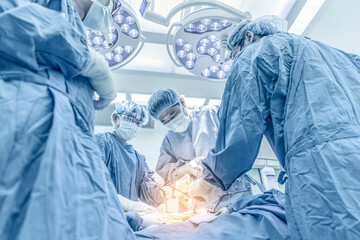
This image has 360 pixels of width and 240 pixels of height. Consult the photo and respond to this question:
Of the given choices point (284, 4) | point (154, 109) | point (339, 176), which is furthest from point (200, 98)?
point (339, 176)

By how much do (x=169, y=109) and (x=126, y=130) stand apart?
0.41 m

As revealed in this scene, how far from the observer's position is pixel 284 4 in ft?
7.71

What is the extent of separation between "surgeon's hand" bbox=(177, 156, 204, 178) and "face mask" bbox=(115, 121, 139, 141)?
0.53 metres

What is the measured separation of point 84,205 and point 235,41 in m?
1.30

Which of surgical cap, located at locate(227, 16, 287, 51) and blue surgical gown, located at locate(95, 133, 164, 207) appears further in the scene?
blue surgical gown, located at locate(95, 133, 164, 207)

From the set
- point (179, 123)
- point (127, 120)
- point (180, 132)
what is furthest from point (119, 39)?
point (180, 132)

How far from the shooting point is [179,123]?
2.38 meters

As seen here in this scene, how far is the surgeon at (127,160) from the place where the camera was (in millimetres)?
2061

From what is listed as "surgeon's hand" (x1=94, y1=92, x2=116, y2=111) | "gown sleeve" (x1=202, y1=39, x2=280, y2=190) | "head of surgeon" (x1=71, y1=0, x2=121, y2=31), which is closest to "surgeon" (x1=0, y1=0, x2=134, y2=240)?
"surgeon's hand" (x1=94, y1=92, x2=116, y2=111)

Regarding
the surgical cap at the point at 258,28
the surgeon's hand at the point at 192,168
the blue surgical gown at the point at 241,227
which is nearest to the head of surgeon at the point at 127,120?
the surgeon's hand at the point at 192,168

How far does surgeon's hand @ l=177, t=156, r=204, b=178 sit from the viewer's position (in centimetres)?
204

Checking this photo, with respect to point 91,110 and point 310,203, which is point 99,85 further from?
point 310,203

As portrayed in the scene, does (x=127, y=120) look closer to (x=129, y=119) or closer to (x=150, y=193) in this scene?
(x=129, y=119)

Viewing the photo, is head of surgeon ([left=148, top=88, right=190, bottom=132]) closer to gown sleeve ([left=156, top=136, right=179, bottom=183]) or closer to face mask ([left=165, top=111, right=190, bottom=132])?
face mask ([left=165, top=111, right=190, bottom=132])
